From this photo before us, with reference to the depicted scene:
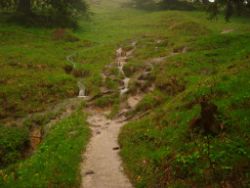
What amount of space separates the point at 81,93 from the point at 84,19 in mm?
38539

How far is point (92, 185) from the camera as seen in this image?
1911 centimetres

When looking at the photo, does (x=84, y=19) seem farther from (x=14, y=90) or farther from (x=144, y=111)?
(x=144, y=111)

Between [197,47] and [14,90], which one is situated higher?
[197,47]

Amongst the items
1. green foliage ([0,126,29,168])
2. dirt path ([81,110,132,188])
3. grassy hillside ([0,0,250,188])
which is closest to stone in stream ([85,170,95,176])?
dirt path ([81,110,132,188])

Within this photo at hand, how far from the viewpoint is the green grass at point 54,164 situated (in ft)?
62.5

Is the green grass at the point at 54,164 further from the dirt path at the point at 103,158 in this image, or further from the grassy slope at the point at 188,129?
the grassy slope at the point at 188,129

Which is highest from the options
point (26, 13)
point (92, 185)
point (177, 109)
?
point (26, 13)

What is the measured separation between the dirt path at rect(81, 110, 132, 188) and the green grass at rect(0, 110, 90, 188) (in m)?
0.56

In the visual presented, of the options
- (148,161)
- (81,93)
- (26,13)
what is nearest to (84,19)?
(26,13)

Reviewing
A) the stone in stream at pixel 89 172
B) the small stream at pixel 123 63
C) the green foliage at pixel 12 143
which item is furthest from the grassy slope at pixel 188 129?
the green foliage at pixel 12 143

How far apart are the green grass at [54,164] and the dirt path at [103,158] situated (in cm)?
56

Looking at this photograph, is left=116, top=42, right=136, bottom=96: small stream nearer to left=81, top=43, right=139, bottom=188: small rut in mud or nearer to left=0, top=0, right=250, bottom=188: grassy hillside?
left=0, top=0, right=250, bottom=188: grassy hillside

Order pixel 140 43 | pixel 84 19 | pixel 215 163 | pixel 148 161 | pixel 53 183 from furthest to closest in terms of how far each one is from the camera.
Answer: pixel 84 19 < pixel 140 43 < pixel 148 161 < pixel 53 183 < pixel 215 163

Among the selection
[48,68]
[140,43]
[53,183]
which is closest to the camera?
[53,183]
